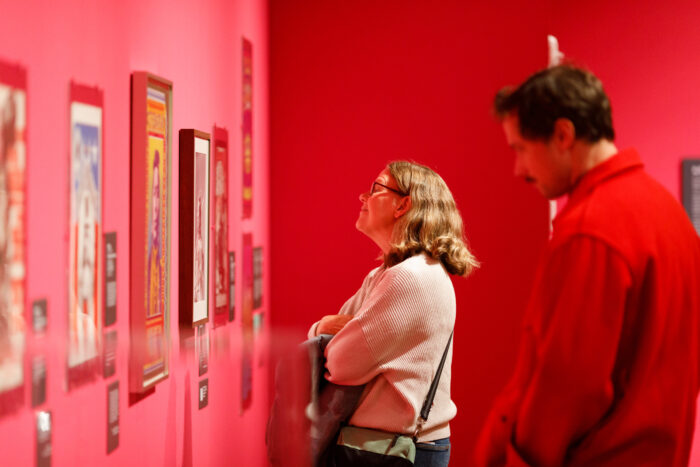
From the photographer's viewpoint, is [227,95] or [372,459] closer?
[372,459]

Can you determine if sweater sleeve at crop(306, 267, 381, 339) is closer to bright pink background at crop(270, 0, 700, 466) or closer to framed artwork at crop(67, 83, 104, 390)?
framed artwork at crop(67, 83, 104, 390)

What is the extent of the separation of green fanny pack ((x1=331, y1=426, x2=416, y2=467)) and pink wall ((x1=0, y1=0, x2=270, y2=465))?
65cm

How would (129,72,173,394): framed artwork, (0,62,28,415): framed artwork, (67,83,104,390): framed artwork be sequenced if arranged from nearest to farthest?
(0,62,28,415): framed artwork
(67,83,104,390): framed artwork
(129,72,173,394): framed artwork

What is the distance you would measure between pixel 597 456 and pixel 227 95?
8.31 ft

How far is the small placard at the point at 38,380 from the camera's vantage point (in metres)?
2.01

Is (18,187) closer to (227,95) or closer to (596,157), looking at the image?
(596,157)

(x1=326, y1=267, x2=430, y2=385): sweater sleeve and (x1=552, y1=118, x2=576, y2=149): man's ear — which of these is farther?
(x1=326, y1=267, x2=430, y2=385): sweater sleeve

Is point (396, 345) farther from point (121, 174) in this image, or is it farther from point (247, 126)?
point (247, 126)

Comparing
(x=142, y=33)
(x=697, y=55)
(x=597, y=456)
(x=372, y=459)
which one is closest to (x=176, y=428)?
(x=372, y=459)

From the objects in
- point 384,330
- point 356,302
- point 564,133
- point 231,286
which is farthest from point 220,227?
point 564,133

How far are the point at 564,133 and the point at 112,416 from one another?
1.52 m

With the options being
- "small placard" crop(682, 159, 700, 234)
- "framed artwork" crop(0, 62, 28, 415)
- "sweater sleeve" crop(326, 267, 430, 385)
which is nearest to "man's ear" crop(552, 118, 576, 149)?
"sweater sleeve" crop(326, 267, 430, 385)

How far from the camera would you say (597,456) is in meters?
1.70

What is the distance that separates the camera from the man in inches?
64.0
